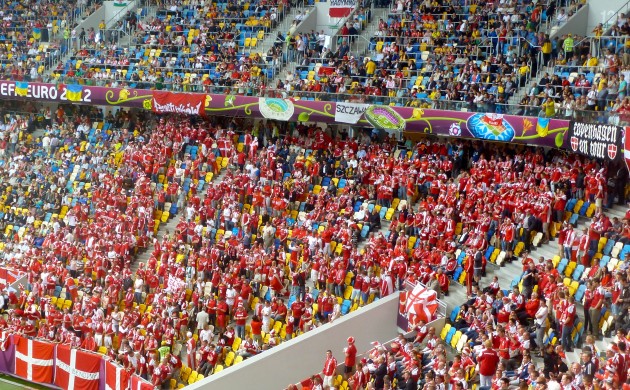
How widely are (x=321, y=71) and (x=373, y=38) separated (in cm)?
243

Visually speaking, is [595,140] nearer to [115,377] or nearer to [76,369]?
[115,377]

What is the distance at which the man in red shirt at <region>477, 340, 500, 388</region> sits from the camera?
51.1 feet

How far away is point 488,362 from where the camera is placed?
51.1 ft

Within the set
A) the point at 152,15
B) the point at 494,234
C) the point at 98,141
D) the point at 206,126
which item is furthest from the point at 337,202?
the point at 152,15

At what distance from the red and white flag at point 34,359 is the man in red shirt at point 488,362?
35.2 ft

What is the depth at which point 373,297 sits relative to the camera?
20500 millimetres

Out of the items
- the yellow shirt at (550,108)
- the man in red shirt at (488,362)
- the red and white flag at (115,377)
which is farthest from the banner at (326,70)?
the man in red shirt at (488,362)

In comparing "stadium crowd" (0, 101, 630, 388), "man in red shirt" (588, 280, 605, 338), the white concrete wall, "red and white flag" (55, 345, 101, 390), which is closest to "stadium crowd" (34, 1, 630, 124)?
the white concrete wall

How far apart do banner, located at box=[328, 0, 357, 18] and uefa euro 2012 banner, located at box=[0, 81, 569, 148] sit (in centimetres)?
622

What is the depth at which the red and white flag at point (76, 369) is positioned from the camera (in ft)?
68.2

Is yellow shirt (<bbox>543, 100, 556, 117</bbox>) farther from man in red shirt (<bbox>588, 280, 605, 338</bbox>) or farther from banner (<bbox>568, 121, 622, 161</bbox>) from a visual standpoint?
man in red shirt (<bbox>588, 280, 605, 338</bbox>)

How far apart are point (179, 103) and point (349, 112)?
6.80 metres

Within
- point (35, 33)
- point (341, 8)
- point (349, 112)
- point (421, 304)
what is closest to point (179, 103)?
point (349, 112)

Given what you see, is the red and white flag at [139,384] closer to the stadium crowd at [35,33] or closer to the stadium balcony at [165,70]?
the stadium balcony at [165,70]
